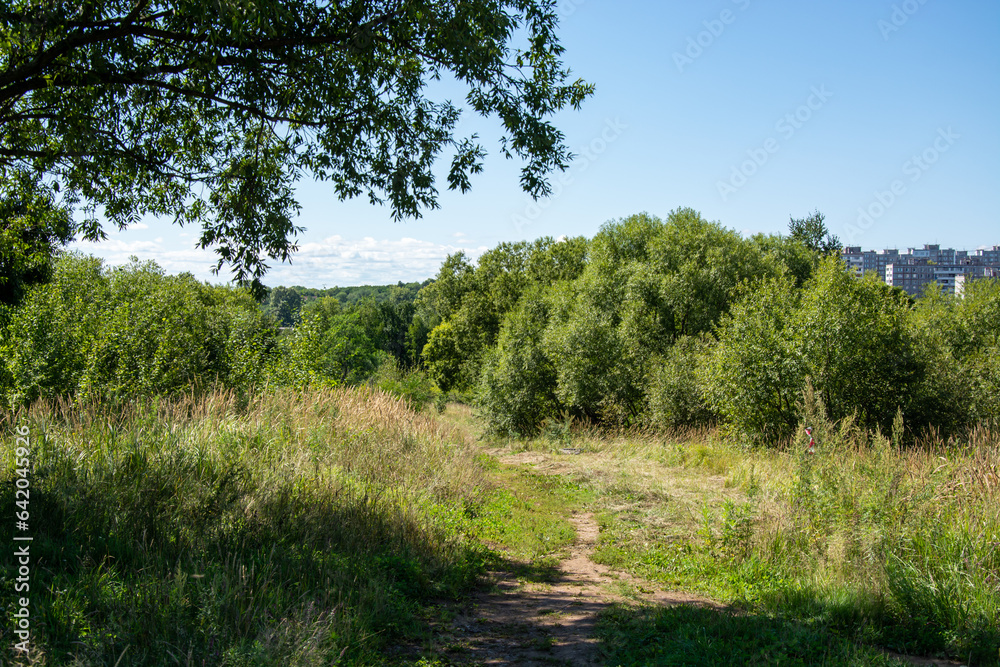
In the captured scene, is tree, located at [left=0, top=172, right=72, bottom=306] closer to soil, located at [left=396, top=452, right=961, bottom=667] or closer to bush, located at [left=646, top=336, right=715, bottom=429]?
soil, located at [left=396, top=452, right=961, bottom=667]

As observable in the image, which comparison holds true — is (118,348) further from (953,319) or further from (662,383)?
(953,319)

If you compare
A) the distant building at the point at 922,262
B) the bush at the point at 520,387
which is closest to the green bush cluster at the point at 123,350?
the bush at the point at 520,387

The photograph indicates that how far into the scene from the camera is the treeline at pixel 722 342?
664 inches

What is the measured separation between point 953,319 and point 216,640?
2993cm

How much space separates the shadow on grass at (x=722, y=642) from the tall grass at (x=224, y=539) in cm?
178

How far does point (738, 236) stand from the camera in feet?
99.7

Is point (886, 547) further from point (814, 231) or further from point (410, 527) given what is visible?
point (814, 231)

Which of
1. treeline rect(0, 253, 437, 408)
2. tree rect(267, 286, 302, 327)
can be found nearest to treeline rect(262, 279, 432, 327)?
tree rect(267, 286, 302, 327)

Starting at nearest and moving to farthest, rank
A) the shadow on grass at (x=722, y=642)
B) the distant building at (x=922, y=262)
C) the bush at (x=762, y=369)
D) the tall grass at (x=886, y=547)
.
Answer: the shadow on grass at (x=722, y=642) → the tall grass at (x=886, y=547) → the bush at (x=762, y=369) → the distant building at (x=922, y=262)

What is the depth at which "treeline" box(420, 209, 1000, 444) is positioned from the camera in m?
16.9

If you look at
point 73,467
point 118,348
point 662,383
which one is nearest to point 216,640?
point 73,467

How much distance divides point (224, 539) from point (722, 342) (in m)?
16.0

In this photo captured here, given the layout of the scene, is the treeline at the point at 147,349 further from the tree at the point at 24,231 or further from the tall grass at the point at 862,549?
the tall grass at the point at 862,549

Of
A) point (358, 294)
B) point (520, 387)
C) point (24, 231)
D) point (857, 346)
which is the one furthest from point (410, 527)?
point (358, 294)
